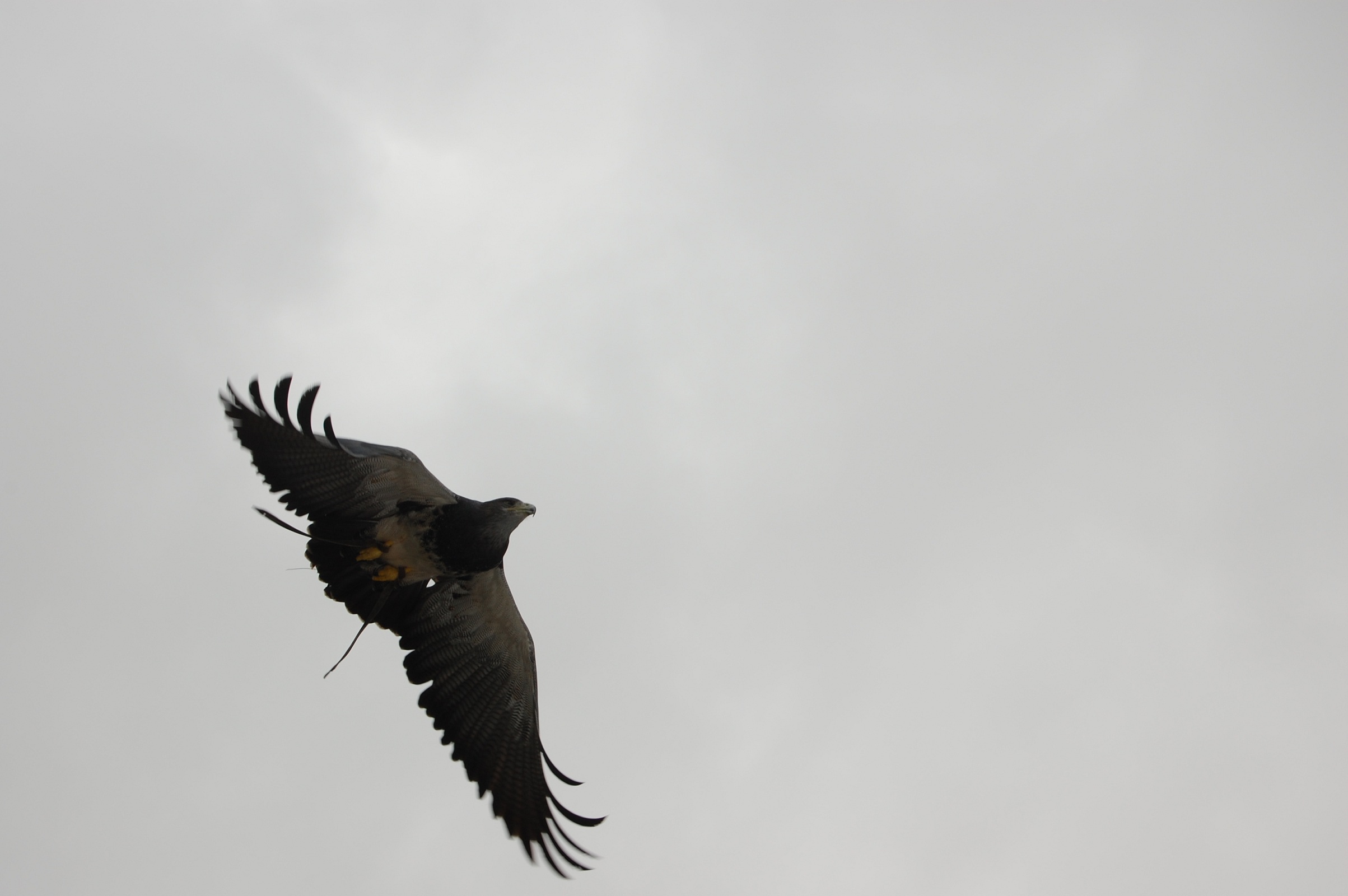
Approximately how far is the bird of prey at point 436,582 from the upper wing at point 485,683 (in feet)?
0.05

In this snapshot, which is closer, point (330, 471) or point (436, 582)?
point (330, 471)

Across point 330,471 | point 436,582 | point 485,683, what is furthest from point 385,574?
point 485,683

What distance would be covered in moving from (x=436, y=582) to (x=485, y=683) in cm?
144

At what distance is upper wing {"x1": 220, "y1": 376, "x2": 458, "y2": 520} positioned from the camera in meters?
10.3

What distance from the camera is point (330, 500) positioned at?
1070 cm

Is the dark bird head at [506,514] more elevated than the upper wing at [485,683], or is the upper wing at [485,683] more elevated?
the dark bird head at [506,514]

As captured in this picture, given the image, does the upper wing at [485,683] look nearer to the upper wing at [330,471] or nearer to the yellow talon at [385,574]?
the yellow talon at [385,574]

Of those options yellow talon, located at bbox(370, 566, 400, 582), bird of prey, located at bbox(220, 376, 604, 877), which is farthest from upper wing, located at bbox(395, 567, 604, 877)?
yellow talon, located at bbox(370, 566, 400, 582)

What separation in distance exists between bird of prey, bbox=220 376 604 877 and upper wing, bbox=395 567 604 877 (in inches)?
0.6

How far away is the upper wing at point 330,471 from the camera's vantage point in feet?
33.7

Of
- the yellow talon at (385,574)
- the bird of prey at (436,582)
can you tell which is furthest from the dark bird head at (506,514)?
the yellow talon at (385,574)

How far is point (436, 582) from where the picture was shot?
11.6 meters

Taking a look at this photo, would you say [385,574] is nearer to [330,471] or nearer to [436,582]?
[436,582]

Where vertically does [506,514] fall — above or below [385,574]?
above
